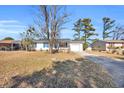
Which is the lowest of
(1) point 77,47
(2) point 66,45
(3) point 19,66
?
(3) point 19,66

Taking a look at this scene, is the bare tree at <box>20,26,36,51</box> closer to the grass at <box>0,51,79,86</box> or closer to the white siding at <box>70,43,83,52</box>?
the white siding at <box>70,43,83,52</box>

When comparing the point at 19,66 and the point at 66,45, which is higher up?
the point at 66,45

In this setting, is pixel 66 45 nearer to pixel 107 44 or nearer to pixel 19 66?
pixel 107 44

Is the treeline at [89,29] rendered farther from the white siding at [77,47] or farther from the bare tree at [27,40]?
the bare tree at [27,40]

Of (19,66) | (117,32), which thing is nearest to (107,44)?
(117,32)

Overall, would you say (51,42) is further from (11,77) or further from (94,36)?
(11,77)

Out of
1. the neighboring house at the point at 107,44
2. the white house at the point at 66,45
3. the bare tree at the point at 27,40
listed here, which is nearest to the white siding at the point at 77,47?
the white house at the point at 66,45

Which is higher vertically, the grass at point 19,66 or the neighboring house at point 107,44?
the neighboring house at point 107,44

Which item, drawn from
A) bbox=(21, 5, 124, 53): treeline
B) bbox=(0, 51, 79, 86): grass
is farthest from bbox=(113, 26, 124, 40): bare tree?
bbox=(0, 51, 79, 86): grass

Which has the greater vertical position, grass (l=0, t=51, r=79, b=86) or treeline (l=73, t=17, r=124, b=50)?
treeline (l=73, t=17, r=124, b=50)

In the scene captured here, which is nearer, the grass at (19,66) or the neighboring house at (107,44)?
the grass at (19,66)

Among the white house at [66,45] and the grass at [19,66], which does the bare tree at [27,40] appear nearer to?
the white house at [66,45]
